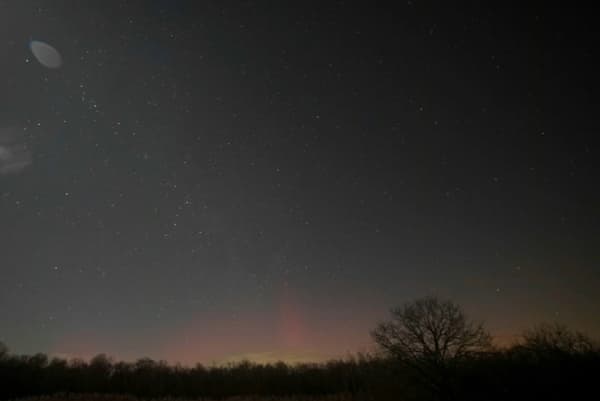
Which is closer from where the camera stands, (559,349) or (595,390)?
(595,390)

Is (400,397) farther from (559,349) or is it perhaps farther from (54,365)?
(54,365)

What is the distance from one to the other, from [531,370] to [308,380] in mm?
43545

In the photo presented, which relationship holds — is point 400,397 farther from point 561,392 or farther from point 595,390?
point 595,390

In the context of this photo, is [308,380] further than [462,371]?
Yes

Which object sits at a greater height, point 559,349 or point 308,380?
point 559,349

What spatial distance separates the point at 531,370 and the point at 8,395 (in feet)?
242

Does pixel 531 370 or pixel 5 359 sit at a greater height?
pixel 5 359

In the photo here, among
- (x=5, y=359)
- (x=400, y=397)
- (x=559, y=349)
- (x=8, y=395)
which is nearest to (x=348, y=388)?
(x=400, y=397)

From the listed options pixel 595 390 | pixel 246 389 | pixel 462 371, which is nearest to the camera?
pixel 595 390

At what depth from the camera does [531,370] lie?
35.0 metres

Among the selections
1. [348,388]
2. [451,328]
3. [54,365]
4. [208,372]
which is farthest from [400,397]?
[54,365]

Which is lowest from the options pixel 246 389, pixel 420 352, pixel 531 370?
pixel 246 389

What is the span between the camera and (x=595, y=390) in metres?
30.0

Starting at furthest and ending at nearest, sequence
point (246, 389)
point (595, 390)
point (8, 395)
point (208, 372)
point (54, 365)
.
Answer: point (208, 372) → point (54, 365) → point (246, 389) → point (8, 395) → point (595, 390)
